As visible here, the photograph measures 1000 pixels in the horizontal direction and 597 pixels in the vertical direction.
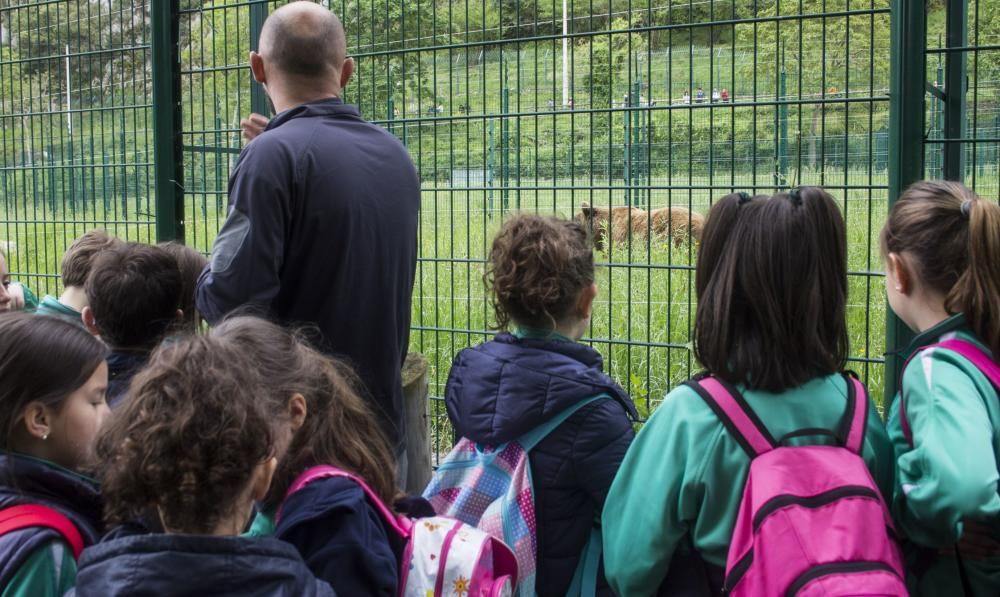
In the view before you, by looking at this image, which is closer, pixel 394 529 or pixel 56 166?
pixel 394 529

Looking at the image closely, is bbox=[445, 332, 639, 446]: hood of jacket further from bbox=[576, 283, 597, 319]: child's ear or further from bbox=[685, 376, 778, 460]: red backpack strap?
bbox=[685, 376, 778, 460]: red backpack strap

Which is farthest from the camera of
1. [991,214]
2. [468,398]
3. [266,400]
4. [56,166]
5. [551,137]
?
[56,166]

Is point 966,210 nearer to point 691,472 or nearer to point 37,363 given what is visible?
point 691,472

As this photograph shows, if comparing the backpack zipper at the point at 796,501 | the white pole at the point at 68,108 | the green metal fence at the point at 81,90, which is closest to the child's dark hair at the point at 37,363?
the backpack zipper at the point at 796,501

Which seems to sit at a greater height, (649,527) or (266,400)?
(266,400)

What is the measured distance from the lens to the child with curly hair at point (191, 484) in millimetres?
1576

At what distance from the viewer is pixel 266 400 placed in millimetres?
1832

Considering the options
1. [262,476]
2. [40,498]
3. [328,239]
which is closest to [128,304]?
[328,239]

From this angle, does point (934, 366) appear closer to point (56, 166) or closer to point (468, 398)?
point (468, 398)

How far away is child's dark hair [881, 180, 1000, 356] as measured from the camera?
A: 2262 millimetres

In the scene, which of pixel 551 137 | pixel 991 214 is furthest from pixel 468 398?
pixel 551 137

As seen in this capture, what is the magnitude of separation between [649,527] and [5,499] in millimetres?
1319

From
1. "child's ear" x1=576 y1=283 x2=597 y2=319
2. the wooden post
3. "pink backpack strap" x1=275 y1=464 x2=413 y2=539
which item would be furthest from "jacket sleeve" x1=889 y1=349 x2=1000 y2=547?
the wooden post

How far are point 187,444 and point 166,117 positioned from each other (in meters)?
3.51
